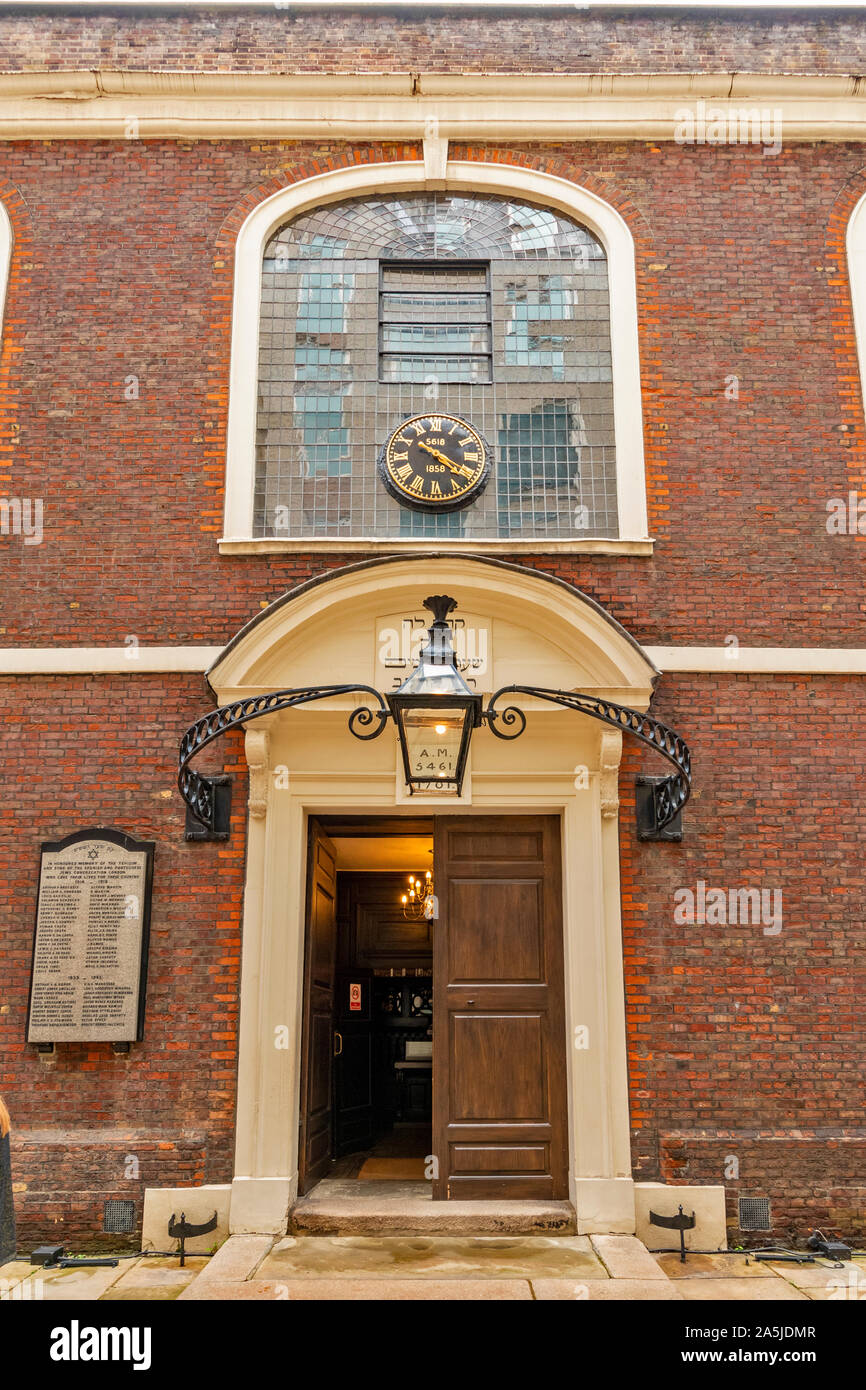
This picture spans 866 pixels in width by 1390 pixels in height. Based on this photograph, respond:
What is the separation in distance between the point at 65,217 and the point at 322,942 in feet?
19.6

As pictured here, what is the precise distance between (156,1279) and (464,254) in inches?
297

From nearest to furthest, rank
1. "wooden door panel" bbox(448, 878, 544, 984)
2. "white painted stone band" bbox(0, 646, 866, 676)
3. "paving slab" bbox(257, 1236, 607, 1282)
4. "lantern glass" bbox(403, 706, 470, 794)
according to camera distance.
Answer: "paving slab" bbox(257, 1236, 607, 1282)
"lantern glass" bbox(403, 706, 470, 794)
"wooden door panel" bbox(448, 878, 544, 984)
"white painted stone band" bbox(0, 646, 866, 676)

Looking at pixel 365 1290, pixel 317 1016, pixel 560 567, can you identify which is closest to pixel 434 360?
pixel 560 567

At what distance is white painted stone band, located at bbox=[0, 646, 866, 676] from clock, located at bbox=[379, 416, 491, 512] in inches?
71.3

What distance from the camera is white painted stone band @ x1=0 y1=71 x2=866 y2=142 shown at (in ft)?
27.7

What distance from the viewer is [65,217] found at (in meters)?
8.34

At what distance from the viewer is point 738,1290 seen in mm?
5820

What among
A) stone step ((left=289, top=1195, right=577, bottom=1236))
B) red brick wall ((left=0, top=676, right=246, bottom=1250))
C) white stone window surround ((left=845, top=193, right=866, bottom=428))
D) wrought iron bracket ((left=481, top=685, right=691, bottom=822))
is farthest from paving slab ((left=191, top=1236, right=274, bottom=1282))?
white stone window surround ((left=845, top=193, right=866, bottom=428))

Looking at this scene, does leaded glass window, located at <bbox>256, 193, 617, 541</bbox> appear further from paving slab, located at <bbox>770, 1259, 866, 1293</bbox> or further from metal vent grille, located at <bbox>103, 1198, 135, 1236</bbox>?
paving slab, located at <bbox>770, 1259, 866, 1293</bbox>

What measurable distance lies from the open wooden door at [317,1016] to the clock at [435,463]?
2546mm

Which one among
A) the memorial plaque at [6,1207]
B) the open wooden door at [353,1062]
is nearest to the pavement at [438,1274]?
the memorial plaque at [6,1207]

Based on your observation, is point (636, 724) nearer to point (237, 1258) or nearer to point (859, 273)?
point (237, 1258)

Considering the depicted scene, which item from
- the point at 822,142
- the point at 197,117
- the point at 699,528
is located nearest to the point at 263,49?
the point at 197,117

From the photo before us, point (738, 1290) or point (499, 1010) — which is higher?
point (499, 1010)
